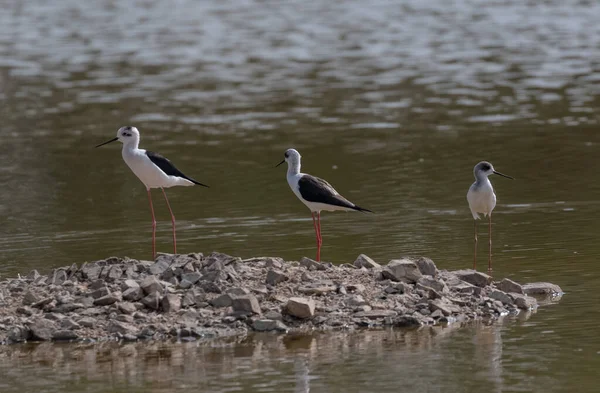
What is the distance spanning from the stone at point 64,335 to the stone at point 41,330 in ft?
0.17

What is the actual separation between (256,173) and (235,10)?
1314 inches

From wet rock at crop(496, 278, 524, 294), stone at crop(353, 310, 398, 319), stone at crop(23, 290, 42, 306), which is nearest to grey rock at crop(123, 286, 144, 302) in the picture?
stone at crop(23, 290, 42, 306)

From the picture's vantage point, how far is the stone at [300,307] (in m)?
13.2

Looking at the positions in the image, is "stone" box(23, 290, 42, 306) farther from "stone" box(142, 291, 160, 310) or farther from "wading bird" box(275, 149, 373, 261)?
"wading bird" box(275, 149, 373, 261)

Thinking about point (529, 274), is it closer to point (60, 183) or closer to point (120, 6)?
point (60, 183)

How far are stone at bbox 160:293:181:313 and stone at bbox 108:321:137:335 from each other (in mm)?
409

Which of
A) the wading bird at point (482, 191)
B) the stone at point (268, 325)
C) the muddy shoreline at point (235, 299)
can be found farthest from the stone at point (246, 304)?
the wading bird at point (482, 191)

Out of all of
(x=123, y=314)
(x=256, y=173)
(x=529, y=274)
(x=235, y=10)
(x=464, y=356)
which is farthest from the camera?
(x=235, y=10)

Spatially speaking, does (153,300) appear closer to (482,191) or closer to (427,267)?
(427,267)

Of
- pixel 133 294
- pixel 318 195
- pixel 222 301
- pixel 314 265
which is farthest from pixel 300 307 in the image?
pixel 318 195

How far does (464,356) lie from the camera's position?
12.1m

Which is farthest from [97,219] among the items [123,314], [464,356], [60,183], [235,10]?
[235,10]

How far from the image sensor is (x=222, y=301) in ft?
44.4

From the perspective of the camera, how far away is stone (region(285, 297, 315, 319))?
43.5ft
